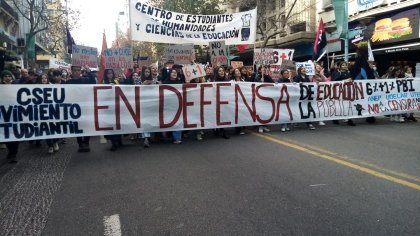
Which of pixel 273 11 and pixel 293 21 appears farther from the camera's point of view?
pixel 273 11

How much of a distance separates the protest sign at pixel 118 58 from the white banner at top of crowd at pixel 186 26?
566 mm

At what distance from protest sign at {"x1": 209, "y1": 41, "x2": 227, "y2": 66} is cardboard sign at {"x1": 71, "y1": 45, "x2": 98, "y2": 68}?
3848 mm

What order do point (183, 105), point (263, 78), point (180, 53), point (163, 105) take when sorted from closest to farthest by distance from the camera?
point (163, 105), point (183, 105), point (263, 78), point (180, 53)

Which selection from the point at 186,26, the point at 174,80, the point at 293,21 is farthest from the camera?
the point at 293,21

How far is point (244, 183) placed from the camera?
18.6 ft

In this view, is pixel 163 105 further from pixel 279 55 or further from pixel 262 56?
pixel 279 55

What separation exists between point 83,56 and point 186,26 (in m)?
3.50

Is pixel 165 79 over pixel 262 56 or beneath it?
beneath

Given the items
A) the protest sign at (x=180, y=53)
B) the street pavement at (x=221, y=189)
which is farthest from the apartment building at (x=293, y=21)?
the street pavement at (x=221, y=189)

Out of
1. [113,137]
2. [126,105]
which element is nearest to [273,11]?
[126,105]

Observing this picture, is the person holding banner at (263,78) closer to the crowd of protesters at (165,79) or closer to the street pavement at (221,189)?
the crowd of protesters at (165,79)

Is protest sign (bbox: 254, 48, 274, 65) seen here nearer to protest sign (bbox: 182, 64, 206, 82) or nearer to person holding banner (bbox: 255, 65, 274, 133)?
person holding banner (bbox: 255, 65, 274, 133)

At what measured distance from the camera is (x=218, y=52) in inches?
500

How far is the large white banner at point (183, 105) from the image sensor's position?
8.01 m
